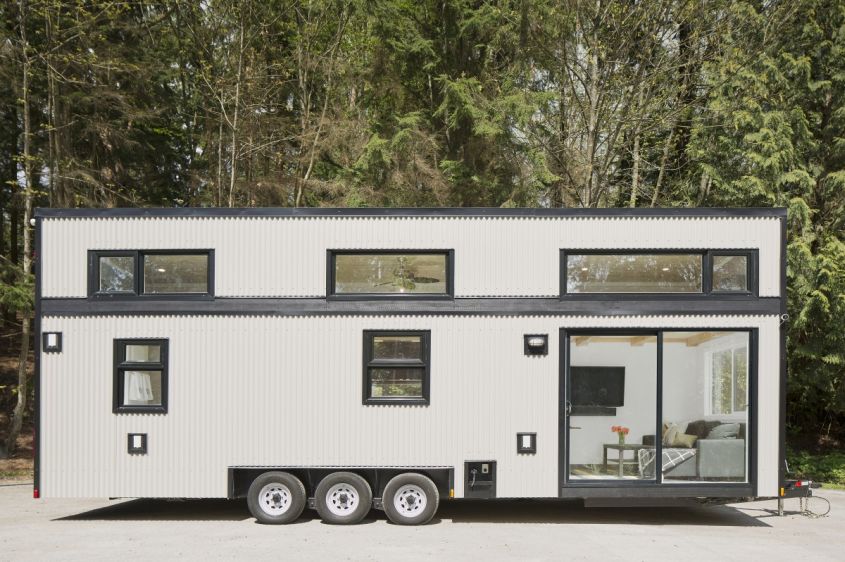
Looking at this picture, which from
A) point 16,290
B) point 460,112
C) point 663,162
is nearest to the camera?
point 16,290

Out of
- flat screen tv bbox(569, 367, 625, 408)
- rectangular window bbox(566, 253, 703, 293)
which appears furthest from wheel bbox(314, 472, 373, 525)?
rectangular window bbox(566, 253, 703, 293)

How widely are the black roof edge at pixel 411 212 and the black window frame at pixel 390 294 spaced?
414mm

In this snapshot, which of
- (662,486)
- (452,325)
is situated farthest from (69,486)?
(662,486)

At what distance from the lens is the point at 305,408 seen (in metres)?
9.13

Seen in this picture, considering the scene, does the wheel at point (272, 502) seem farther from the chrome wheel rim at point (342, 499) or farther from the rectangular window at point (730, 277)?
the rectangular window at point (730, 277)

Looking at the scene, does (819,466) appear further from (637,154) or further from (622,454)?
(622,454)

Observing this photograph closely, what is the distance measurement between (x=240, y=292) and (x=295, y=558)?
3228 mm

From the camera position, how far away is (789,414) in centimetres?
1811

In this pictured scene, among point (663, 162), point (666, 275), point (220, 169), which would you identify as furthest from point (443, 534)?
point (663, 162)

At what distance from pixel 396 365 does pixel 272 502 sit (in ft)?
6.86

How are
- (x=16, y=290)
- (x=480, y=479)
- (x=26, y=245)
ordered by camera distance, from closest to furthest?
(x=480, y=479), (x=16, y=290), (x=26, y=245)

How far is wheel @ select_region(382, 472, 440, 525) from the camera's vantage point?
354 inches

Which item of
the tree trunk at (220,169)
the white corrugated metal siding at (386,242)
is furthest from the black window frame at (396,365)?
the tree trunk at (220,169)

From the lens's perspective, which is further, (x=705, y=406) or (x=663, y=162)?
(x=663, y=162)
